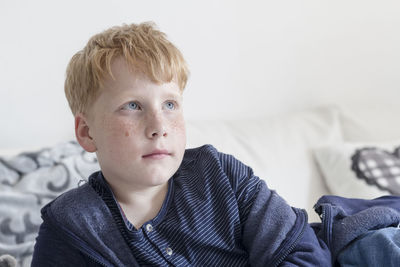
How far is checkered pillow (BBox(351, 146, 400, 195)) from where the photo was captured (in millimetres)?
1496

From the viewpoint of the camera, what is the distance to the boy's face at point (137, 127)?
3.07 feet

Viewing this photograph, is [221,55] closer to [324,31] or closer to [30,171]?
[324,31]

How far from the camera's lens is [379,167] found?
153cm

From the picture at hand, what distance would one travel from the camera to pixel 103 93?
97 cm

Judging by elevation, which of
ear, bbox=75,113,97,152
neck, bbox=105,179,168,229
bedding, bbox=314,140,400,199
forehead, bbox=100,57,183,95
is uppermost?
forehead, bbox=100,57,183,95

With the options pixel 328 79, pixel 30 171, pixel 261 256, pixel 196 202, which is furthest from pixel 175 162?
pixel 328 79

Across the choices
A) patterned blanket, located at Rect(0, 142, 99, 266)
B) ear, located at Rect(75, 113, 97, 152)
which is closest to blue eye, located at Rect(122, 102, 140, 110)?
ear, located at Rect(75, 113, 97, 152)

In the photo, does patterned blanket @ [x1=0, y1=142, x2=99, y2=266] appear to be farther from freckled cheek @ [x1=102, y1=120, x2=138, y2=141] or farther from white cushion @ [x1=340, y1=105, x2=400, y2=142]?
white cushion @ [x1=340, y1=105, x2=400, y2=142]

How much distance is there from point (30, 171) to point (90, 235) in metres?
0.39

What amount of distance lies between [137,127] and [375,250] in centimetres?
49

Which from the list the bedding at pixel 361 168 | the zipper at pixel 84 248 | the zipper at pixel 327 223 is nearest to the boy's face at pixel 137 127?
the zipper at pixel 84 248

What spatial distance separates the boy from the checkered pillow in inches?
21.3

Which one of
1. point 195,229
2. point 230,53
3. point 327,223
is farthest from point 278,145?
point 195,229

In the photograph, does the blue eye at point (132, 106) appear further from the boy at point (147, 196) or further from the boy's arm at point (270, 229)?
the boy's arm at point (270, 229)
